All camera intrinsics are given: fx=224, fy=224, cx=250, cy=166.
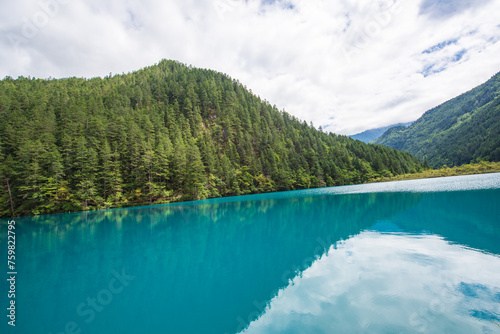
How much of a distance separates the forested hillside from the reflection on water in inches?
1942

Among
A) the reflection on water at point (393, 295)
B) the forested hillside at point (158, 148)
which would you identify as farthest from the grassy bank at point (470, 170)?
the reflection on water at point (393, 295)

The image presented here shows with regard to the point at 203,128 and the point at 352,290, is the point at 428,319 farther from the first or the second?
the point at 203,128

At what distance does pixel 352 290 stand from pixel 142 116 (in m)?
77.5

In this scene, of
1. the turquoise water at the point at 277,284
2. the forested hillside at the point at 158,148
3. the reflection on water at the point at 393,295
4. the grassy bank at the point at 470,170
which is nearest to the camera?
the reflection on water at the point at 393,295

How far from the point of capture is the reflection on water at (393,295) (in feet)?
16.6

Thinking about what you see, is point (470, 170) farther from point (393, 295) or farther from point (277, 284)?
point (277, 284)

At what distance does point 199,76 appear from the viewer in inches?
4592

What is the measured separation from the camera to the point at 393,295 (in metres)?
6.30

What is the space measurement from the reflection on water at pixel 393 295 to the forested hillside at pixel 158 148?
49.3 meters

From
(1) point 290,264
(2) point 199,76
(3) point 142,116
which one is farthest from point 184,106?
(1) point 290,264

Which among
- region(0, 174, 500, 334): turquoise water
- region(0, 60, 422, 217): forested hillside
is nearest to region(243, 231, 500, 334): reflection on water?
region(0, 174, 500, 334): turquoise water

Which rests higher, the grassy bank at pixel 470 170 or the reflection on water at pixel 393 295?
the reflection on water at pixel 393 295

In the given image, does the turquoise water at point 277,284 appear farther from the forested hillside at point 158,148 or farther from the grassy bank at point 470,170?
the grassy bank at point 470,170

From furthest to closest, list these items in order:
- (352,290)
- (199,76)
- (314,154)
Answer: (199,76), (314,154), (352,290)
